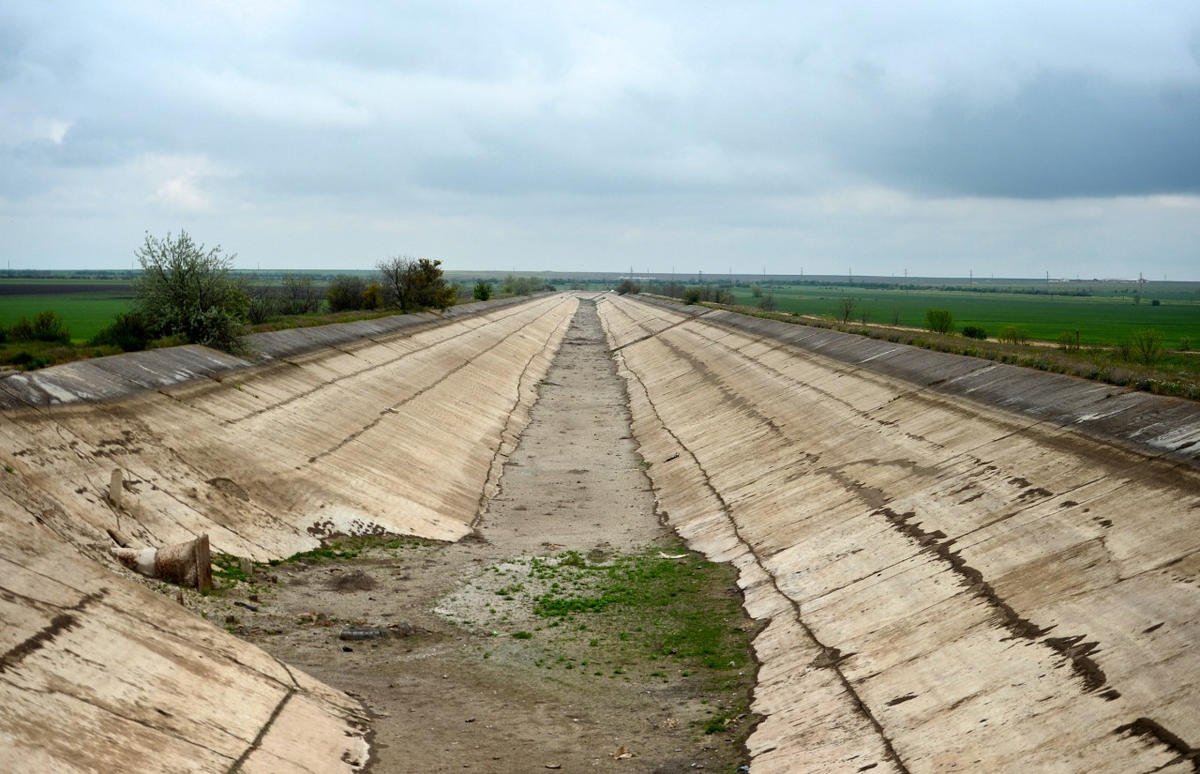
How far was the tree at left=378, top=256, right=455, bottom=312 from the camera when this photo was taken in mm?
83875

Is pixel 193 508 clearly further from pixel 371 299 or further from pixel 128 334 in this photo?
pixel 371 299

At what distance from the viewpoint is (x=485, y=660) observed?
51.9 ft

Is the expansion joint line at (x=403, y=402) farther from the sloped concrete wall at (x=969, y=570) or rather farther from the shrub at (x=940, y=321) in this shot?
the shrub at (x=940, y=321)

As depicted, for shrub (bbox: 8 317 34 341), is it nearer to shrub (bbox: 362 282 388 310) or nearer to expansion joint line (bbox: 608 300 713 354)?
shrub (bbox: 362 282 388 310)

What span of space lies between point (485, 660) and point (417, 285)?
7070 centimetres

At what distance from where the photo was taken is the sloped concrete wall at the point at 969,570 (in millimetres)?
10984

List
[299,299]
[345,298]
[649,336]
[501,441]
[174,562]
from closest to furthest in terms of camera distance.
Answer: [174,562] → [501,441] → [649,336] → [345,298] → [299,299]

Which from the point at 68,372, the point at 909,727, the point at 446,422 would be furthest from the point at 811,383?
the point at 909,727

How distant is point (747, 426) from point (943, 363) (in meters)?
6.37

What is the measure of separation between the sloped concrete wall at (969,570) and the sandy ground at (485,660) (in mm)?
1234

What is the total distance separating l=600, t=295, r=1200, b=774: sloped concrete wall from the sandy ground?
4.05 ft

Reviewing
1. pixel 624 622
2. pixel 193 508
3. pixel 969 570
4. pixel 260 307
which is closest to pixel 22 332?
pixel 193 508

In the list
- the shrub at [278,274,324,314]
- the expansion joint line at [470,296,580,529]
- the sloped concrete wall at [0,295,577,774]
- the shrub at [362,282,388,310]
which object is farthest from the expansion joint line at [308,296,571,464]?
the shrub at [362,282,388,310]

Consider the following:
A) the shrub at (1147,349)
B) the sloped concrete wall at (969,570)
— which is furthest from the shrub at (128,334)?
the shrub at (1147,349)
